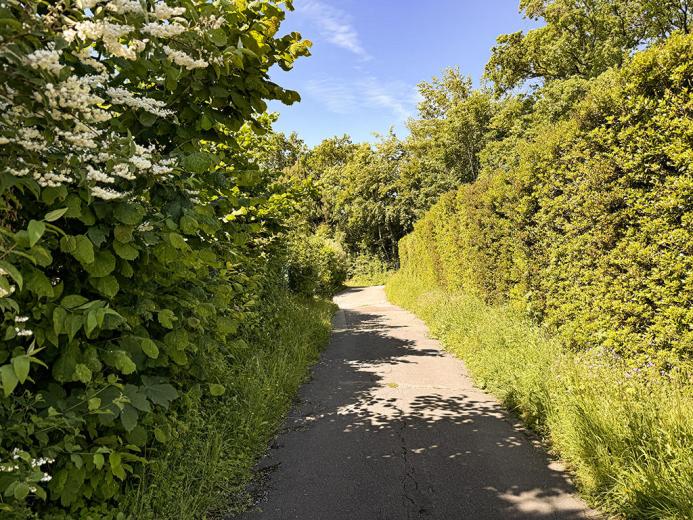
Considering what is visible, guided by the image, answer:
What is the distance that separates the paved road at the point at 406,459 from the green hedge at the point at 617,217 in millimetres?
1822

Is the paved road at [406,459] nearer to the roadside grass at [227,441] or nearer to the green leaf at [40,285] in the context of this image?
the roadside grass at [227,441]

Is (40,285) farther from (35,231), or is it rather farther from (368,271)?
(368,271)

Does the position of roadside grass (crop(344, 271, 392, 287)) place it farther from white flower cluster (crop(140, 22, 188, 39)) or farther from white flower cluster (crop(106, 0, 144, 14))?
white flower cluster (crop(106, 0, 144, 14))

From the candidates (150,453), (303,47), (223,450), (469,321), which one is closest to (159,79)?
(303,47)

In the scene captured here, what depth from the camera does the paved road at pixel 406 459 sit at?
3459 millimetres

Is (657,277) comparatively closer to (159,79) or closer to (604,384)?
(604,384)

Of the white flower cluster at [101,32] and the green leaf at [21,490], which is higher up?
the white flower cluster at [101,32]

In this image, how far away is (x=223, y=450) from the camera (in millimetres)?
4117

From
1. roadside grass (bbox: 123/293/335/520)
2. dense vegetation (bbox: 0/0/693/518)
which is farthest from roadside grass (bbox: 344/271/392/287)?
roadside grass (bbox: 123/293/335/520)

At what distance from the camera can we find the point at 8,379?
1366 millimetres

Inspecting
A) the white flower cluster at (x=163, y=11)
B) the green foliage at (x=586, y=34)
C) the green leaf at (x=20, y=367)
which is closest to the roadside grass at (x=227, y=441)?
the green leaf at (x=20, y=367)

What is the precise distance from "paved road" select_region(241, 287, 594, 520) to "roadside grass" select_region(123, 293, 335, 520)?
9.5 inches

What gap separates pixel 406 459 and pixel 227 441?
6.37ft

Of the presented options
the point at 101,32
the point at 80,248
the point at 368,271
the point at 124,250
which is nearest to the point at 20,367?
the point at 80,248
